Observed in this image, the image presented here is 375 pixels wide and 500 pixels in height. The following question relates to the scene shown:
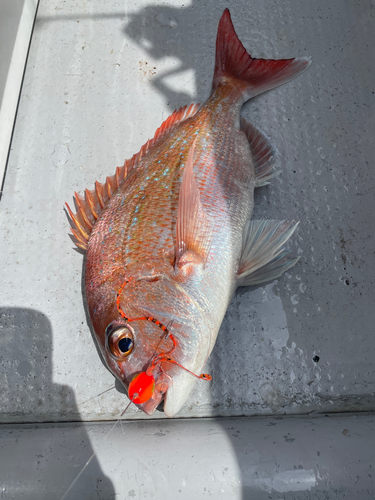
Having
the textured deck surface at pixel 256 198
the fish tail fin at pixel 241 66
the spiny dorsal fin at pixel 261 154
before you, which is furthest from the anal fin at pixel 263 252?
the fish tail fin at pixel 241 66

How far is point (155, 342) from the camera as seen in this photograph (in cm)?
116

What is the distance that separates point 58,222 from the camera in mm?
1844

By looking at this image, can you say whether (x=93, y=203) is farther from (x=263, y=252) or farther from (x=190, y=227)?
(x=263, y=252)

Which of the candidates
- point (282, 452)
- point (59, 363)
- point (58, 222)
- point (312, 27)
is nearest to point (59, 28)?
point (58, 222)

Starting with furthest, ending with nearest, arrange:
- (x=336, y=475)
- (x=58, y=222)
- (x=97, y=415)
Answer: (x=58, y=222), (x=97, y=415), (x=336, y=475)

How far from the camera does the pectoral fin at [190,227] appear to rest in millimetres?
1294

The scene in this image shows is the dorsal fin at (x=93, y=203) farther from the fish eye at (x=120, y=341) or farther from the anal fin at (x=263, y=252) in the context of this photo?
the anal fin at (x=263, y=252)

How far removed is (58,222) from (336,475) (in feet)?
5.36

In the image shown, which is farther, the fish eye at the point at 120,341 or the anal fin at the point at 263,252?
the anal fin at the point at 263,252

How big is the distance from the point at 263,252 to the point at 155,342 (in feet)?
2.02

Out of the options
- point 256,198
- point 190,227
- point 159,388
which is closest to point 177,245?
point 190,227

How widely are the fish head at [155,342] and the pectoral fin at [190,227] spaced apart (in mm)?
137

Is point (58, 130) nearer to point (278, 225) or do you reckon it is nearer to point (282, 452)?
point (278, 225)

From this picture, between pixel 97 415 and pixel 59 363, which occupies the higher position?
pixel 59 363
